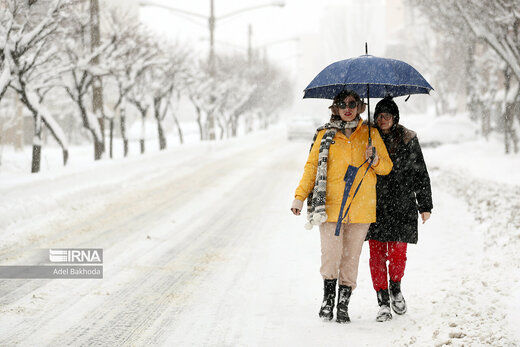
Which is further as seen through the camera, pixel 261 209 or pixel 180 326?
pixel 261 209

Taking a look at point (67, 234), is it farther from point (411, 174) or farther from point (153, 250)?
point (411, 174)

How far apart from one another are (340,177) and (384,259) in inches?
34.5

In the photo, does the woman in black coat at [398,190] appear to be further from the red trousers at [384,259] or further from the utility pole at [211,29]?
the utility pole at [211,29]

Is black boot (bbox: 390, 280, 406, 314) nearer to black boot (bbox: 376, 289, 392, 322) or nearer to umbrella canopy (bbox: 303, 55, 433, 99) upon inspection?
black boot (bbox: 376, 289, 392, 322)

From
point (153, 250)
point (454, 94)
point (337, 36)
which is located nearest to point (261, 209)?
point (153, 250)

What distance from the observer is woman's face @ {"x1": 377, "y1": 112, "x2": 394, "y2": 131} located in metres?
4.46

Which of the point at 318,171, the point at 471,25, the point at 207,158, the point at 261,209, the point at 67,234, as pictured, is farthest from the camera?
the point at 207,158

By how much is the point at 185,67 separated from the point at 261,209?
621 inches

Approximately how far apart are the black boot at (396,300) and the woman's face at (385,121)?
4.15ft

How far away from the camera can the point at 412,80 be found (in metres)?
4.37

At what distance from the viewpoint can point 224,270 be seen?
623cm

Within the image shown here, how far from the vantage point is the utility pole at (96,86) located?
16516 mm

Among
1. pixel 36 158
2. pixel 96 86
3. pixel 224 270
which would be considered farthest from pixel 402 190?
pixel 96 86

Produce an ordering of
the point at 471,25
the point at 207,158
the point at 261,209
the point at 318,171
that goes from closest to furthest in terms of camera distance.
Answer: the point at 318,171 → the point at 261,209 → the point at 471,25 → the point at 207,158
